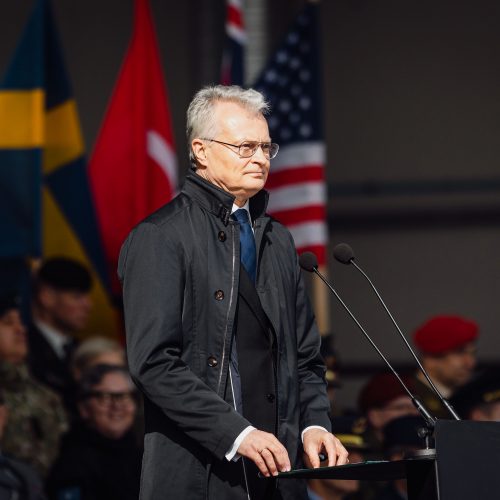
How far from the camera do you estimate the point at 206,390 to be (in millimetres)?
3486

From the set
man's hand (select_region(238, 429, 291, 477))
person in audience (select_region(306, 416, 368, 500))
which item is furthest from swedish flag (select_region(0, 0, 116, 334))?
man's hand (select_region(238, 429, 291, 477))

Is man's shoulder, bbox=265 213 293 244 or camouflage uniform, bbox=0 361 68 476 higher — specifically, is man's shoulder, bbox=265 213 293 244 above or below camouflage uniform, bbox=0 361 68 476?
below

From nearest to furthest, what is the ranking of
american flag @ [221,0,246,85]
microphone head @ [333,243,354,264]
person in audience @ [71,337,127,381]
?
microphone head @ [333,243,354,264]
person in audience @ [71,337,127,381]
american flag @ [221,0,246,85]

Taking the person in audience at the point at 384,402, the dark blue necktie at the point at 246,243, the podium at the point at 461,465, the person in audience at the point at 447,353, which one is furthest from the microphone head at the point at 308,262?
the person in audience at the point at 447,353

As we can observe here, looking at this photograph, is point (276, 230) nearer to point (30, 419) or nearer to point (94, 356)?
point (30, 419)

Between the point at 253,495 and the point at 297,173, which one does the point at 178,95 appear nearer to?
the point at 297,173

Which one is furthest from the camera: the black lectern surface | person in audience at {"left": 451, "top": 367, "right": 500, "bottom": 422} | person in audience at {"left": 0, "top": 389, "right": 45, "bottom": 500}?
person in audience at {"left": 451, "top": 367, "right": 500, "bottom": 422}

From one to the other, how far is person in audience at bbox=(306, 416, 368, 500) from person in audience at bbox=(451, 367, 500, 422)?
1.55ft

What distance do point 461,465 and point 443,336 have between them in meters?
4.57

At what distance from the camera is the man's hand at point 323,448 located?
3.55 metres

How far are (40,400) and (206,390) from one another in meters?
3.31

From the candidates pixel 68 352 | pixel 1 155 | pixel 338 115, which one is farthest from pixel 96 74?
pixel 68 352

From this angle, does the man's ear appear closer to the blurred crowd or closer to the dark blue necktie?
the dark blue necktie

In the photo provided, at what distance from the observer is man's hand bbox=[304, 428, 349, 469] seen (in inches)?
140
